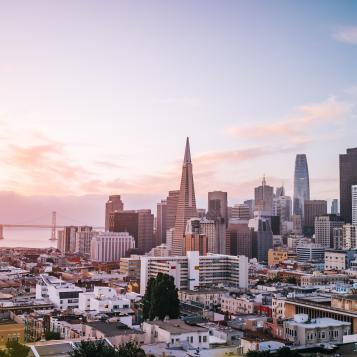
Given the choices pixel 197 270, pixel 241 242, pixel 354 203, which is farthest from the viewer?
pixel 354 203

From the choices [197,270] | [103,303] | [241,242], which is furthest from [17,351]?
[241,242]

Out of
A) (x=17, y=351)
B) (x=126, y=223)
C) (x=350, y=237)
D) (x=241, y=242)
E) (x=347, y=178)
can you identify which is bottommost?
(x=17, y=351)

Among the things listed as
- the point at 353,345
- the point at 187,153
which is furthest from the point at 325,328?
the point at 187,153

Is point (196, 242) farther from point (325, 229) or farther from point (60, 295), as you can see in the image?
point (325, 229)

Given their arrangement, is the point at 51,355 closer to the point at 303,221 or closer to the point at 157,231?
the point at 157,231

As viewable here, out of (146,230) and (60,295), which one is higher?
(146,230)

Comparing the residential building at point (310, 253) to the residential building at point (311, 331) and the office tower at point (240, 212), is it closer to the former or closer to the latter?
A: the office tower at point (240, 212)
